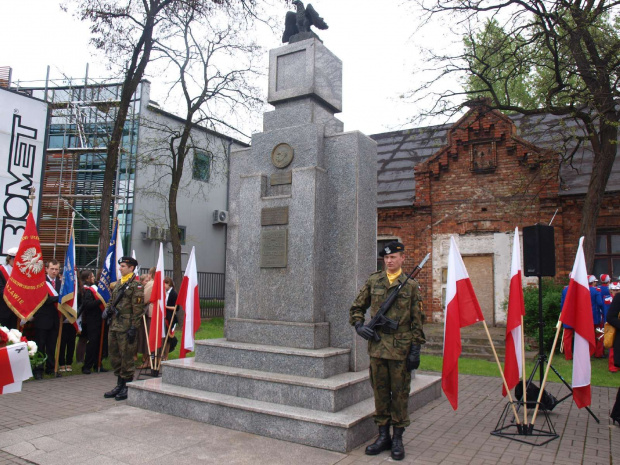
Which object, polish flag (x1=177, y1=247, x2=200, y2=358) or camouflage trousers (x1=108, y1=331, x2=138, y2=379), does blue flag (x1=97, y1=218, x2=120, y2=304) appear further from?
camouflage trousers (x1=108, y1=331, x2=138, y2=379)

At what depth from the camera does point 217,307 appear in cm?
2062

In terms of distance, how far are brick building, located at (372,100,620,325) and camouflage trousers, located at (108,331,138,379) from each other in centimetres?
1102

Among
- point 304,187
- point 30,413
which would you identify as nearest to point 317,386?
point 304,187

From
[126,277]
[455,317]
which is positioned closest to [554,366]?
[455,317]

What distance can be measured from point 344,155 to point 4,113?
12850mm

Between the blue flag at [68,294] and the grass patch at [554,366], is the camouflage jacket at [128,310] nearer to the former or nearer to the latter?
the blue flag at [68,294]

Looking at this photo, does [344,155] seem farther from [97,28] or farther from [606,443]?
[97,28]

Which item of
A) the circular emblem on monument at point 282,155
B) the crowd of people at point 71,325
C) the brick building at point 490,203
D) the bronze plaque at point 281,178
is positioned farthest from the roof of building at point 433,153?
the crowd of people at point 71,325

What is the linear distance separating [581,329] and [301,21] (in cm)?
590

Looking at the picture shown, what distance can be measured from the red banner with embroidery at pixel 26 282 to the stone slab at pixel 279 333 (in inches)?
125

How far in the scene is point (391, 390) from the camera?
5.16 meters

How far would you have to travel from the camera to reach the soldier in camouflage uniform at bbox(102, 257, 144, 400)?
7.26 meters

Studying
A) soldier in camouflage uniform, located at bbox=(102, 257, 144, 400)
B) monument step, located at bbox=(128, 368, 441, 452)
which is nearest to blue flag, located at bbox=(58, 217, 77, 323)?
soldier in camouflage uniform, located at bbox=(102, 257, 144, 400)

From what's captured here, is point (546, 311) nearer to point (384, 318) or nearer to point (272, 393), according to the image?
point (384, 318)
